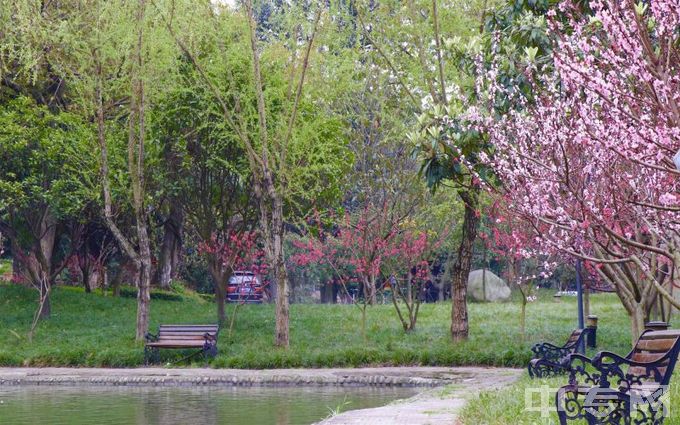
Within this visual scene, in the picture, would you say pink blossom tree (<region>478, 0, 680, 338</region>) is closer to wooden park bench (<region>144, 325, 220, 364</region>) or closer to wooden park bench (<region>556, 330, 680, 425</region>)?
wooden park bench (<region>556, 330, 680, 425</region>)

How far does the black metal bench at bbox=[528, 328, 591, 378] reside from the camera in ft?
45.8

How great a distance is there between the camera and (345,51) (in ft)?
77.5

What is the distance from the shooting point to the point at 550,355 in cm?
1688

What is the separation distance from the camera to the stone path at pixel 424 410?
1087 centimetres

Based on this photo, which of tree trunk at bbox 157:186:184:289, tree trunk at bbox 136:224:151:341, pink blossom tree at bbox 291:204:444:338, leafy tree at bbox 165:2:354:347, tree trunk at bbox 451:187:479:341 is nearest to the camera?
leafy tree at bbox 165:2:354:347

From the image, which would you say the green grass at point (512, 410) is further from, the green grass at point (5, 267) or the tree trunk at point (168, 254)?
the green grass at point (5, 267)

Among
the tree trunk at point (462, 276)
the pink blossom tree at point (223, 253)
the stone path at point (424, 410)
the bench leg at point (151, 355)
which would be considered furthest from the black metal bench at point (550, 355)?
the pink blossom tree at point (223, 253)

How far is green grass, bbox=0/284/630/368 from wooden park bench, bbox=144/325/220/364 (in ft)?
0.95

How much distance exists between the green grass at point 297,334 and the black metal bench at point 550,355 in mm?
3379

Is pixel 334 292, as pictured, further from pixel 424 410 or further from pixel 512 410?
pixel 512 410

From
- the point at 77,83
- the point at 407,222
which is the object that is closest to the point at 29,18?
the point at 77,83

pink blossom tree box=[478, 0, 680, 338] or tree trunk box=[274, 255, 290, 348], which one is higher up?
pink blossom tree box=[478, 0, 680, 338]

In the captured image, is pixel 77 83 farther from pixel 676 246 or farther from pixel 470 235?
pixel 676 246

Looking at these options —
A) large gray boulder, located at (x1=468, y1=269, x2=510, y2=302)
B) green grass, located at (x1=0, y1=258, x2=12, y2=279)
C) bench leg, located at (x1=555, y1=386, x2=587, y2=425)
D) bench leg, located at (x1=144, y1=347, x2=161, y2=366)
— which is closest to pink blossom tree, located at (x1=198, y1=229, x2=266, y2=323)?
bench leg, located at (x1=144, y1=347, x2=161, y2=366)
